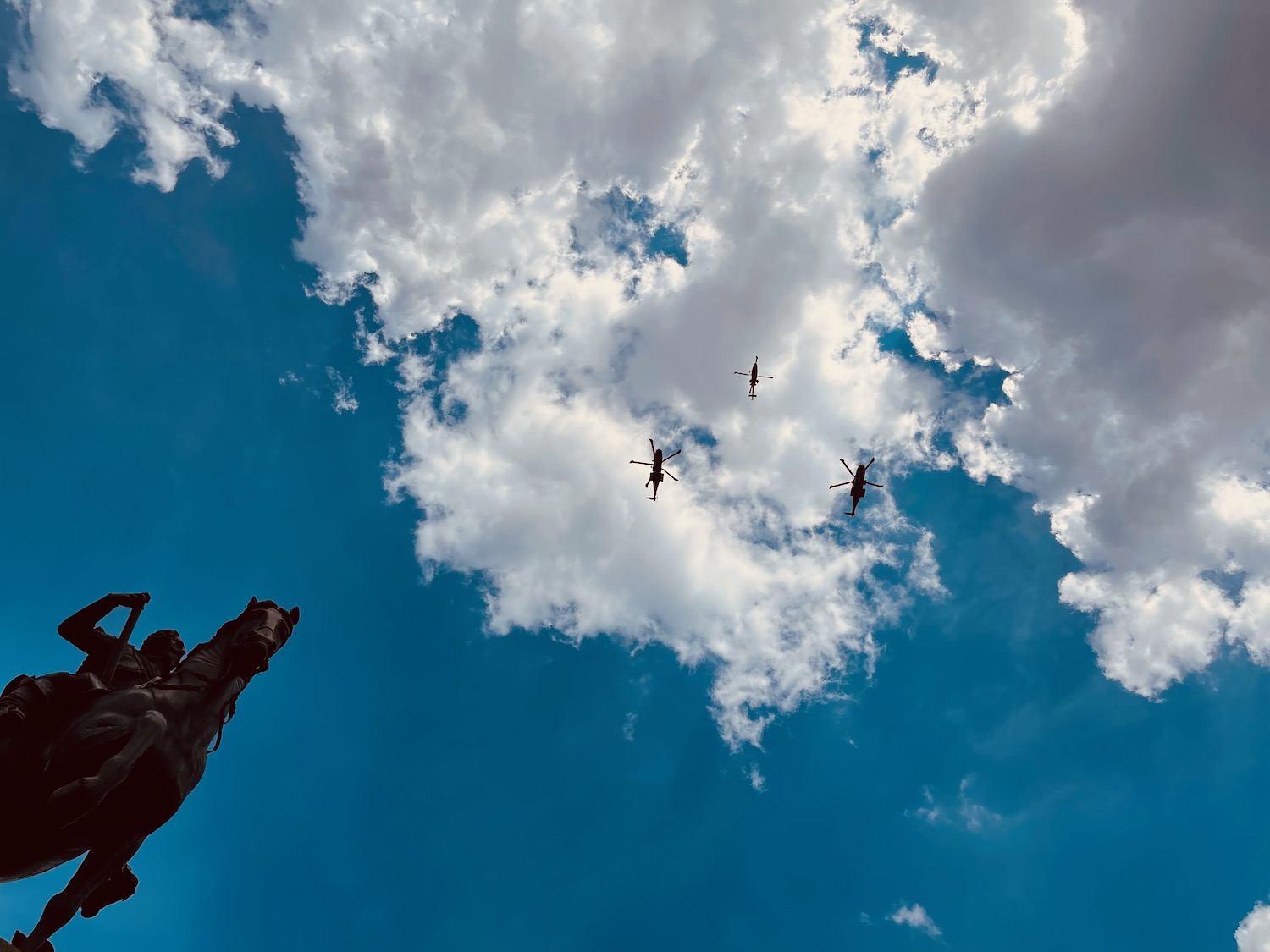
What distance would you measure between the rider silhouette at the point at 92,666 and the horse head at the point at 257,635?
78.6 inches

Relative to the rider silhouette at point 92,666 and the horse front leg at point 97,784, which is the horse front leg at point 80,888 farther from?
the rider silhouette at point 92,666

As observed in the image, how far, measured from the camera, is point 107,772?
11547 millimetres

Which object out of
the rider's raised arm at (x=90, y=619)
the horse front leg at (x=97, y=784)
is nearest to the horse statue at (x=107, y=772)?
the horse front leg at (x=97, y=784)

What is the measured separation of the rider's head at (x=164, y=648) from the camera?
16359mm

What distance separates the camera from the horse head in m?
14.3

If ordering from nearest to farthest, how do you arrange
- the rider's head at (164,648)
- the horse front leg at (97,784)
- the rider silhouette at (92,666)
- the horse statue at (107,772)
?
the horse front leg at (97,784)
the horse statue at (107,772)
the rider silhouette at (92,666)
the rider's head at (164,648)

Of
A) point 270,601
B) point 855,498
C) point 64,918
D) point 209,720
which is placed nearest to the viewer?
point 64,918

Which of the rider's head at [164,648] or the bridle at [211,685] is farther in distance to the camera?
the rider's head at [164,648]

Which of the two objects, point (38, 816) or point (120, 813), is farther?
point (120, 813)

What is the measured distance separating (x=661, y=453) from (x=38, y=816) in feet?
138

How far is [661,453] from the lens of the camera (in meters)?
51.1

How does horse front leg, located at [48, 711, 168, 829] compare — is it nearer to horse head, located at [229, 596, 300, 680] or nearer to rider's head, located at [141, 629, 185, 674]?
horse head, located at [229, 596, 300, 680]

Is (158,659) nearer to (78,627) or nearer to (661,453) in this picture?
(78,627)

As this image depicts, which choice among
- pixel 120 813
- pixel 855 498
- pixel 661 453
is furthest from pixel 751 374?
pixel 120 813
